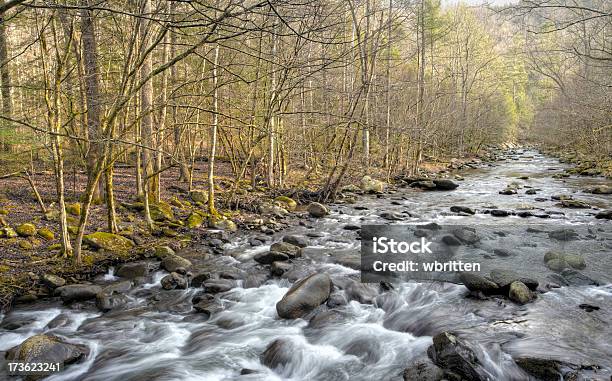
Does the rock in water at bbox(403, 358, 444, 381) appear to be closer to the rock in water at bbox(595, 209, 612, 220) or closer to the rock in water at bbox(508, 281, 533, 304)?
the rock in water at bbox(508, 281, 533, 304)

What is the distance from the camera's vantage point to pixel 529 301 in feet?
18.9

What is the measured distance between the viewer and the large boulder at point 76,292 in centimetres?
584

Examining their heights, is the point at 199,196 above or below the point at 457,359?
above

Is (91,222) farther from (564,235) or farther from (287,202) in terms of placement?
(564,235)

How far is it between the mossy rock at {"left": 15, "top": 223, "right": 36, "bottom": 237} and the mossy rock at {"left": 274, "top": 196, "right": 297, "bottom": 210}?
6698 mm

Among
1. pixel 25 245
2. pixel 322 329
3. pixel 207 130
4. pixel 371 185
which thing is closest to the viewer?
pixel 322 329

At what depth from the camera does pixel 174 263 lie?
726 cm

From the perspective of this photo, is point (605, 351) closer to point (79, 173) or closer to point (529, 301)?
point (529, 301)

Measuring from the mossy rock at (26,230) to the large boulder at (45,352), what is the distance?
311cm

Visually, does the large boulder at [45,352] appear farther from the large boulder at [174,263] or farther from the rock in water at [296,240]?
the rock in water at [296,240]

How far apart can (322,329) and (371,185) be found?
37.5 ft

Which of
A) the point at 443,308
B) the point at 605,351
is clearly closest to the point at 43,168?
the point at 443,308

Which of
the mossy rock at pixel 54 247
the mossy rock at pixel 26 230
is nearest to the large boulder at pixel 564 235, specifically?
the mossy rock at pixel 54 247

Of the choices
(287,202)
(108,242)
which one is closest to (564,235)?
(287,202)
